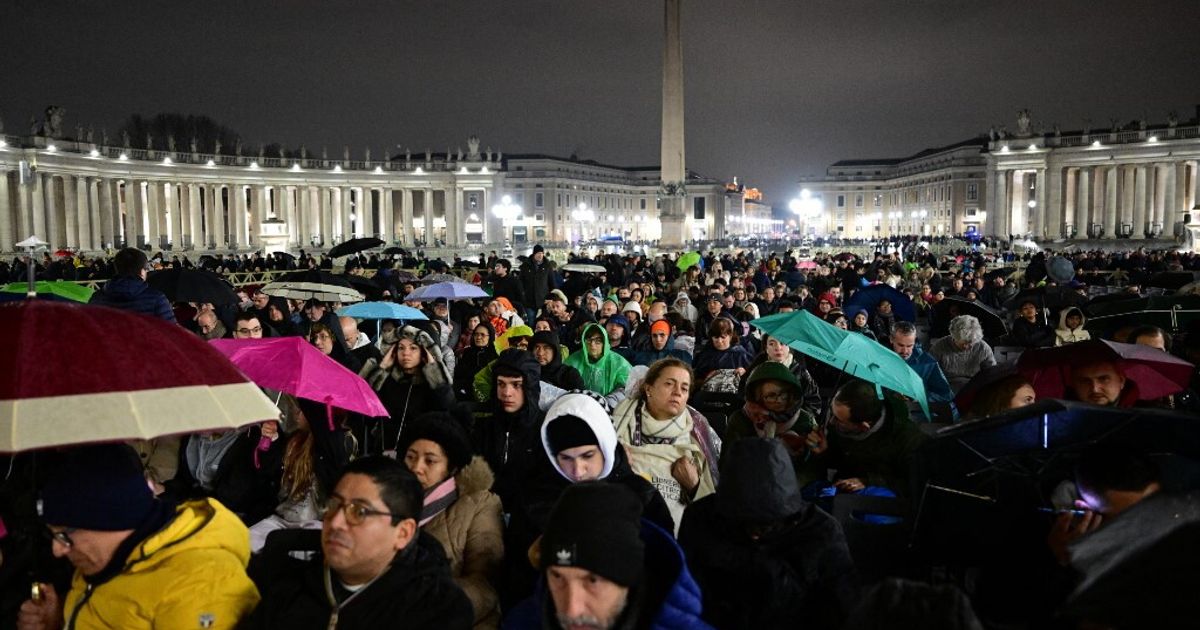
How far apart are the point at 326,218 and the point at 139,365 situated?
8777 cm

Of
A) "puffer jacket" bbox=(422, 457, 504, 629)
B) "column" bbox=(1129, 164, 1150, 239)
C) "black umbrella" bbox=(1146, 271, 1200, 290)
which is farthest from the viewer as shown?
"column" bbox=(1129, 164, 1150, 239)

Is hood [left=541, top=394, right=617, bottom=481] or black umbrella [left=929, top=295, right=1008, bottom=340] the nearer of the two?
hood [left=541, top=394, right=617, bottom=481]

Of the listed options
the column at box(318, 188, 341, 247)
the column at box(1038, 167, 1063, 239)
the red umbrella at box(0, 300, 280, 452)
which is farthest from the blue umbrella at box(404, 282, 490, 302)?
the column at box(1038, 167, 1063, 239)

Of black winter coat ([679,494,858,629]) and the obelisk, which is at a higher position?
the obelisk

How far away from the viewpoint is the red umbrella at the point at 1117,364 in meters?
6.75

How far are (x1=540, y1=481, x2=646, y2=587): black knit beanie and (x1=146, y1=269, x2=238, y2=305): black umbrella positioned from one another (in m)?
9.58

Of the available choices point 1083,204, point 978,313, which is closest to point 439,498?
point 978,313

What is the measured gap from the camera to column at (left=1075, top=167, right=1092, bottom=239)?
292 ft

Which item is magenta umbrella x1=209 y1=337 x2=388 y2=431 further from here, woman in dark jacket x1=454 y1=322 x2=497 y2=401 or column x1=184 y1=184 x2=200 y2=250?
column x1=184 y1=184 x2=200 y2=250

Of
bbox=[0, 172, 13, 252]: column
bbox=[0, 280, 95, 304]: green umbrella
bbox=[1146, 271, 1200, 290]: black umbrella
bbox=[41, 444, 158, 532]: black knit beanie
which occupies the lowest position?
bbox=[41, 444, 158, 532]: black knit beanie

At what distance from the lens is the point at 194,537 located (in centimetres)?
345

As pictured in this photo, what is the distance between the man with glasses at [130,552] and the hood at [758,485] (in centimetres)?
191

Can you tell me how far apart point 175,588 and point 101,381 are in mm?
790

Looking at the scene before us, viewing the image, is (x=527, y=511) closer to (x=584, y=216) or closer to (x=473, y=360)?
(x=473, y=360)
